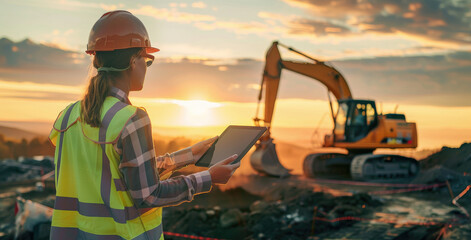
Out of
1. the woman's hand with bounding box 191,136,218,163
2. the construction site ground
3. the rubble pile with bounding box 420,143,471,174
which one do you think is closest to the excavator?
the construction site ground

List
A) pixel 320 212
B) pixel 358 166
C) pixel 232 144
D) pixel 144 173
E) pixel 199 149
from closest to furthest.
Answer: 1. pixel 144 173
2. pixel 232 144
3. pixel 199 149
4. pixel 320 212
5. pixel 358 166

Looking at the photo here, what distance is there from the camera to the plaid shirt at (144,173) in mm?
1759

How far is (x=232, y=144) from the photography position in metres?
2.24

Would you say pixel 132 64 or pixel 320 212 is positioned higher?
pixel 132 64

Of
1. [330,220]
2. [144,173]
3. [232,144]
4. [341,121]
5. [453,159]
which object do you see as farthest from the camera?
[453,159]

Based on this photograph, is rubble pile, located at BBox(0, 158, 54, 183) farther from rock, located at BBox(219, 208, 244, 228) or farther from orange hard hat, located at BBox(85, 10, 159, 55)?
orange hard hat, located at BBox(85, 10, 159, 55)

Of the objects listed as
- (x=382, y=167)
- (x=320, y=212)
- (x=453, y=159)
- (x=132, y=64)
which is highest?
(x=132, y=64)

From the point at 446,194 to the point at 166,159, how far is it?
480 inches

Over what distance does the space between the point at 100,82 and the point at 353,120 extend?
1425 cm

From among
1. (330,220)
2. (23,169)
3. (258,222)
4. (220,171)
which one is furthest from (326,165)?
(220,171)

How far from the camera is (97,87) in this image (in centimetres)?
191

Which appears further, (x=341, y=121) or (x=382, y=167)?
(x=382, y=167)

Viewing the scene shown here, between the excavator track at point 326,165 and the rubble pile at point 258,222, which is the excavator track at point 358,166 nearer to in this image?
the excavator track at point 326,165

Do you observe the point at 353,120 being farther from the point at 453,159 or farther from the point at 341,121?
the point at 453,159
